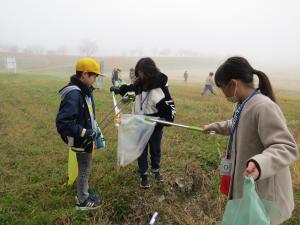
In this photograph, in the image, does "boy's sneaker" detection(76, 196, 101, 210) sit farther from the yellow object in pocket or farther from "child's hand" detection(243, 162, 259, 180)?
"child's hand" detection(243, 162, 259, 180)

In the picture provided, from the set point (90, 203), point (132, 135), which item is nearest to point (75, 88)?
point (132, 135)

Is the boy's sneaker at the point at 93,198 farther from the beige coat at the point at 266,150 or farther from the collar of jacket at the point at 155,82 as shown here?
the beige coat at the point at 266,150

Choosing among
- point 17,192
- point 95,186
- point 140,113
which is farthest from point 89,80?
point 17,192

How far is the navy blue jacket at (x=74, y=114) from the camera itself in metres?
3.52

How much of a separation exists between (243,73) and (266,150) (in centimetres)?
64

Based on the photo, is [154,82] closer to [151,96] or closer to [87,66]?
[151,96]

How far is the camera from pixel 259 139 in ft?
7.89

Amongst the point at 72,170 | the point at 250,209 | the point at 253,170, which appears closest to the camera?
the point at 253,170

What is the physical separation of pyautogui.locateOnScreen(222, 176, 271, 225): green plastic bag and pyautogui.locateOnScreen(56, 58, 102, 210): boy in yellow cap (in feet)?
6.58

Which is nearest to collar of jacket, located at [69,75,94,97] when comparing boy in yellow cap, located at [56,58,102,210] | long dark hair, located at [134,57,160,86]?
boy in yellow cap, located at [56,58,102,210]

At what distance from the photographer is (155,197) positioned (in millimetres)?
4637

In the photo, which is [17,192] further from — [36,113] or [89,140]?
[36,113]

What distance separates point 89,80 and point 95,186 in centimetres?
181

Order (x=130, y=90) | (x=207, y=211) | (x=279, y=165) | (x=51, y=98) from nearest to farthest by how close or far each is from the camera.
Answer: (x=279, y=165), (x=207, y=211), (x=130, y=90), (x=51, y=98)
